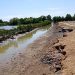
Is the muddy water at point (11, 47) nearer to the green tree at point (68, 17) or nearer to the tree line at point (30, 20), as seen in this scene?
the tree line at point (30, 20)

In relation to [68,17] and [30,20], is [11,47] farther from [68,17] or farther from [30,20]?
[68,17]

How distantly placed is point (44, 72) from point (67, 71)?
9.21 ft

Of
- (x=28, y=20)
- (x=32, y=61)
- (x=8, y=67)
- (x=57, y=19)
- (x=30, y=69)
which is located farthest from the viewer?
(x=57, y=19)

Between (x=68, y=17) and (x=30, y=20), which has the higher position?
(x=68, y=17)

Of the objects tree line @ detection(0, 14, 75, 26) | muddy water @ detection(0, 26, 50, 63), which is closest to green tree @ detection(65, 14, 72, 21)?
tree line @ detection(0, 14, 75, 26)

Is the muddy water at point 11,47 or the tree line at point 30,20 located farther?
the tree line at point 30,20

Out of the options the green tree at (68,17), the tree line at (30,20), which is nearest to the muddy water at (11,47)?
the tree line at (30,20)

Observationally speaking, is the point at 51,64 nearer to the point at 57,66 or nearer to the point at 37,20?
the point at 57,66

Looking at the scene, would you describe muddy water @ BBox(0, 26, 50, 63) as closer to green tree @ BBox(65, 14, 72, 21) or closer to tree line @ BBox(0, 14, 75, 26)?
tree line @ BBox(0, 14, 75, 26)

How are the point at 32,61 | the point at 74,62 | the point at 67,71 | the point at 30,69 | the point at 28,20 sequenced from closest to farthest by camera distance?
the point at 67,71 → the point at 74,62 → the point at 30,69 → the point at 32,61 → the point at 28,20

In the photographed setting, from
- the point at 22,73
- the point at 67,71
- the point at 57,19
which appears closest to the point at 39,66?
the point at 22,73

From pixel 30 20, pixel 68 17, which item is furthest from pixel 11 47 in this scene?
pixel 68 17

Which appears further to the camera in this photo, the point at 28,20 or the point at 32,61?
the point at 28,20

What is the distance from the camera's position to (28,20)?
129000mm
